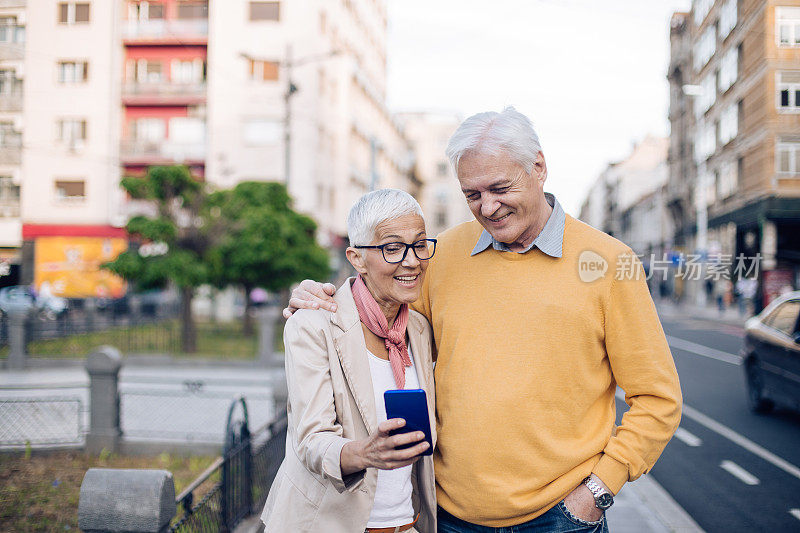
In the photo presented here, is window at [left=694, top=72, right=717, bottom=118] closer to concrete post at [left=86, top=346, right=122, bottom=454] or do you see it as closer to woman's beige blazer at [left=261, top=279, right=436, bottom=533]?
woman's beige blazer at [left=261, top=279, right=436, bottom=533]

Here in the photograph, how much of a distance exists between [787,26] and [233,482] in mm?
4546

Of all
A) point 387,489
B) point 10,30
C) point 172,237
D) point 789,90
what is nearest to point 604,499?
point 387,489

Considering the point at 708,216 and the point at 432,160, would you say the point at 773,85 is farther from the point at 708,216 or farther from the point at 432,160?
the point at 432,160

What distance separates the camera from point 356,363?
207 centimetres

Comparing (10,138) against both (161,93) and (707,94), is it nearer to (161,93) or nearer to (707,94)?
(707,94)

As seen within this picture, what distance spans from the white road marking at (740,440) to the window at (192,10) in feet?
20.3

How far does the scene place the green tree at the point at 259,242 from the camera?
57.3ft

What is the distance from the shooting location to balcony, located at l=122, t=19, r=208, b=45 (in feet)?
22.4

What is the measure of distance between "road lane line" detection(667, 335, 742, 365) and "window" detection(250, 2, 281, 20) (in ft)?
38.3

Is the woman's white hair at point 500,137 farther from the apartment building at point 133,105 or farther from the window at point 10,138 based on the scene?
the window at point 10,138

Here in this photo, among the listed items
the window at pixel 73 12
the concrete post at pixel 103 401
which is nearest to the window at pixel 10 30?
the window at pixel 73 12

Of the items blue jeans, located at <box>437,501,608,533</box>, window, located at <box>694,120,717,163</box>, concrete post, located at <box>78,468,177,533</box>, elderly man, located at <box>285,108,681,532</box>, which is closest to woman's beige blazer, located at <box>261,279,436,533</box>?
elderly man, located at <box>285,108,681,532</box>

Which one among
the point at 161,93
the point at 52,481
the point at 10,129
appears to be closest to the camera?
the point at 10,129

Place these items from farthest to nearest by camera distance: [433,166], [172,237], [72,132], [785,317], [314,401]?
[433,166]
[172,237]
[785,317]
[72,132]
[314,401]
